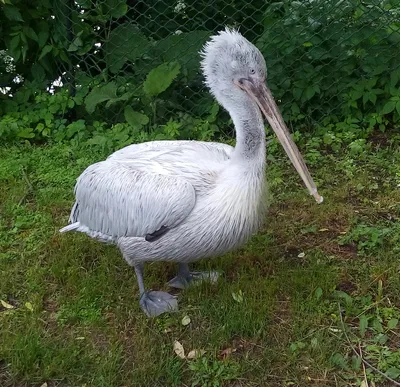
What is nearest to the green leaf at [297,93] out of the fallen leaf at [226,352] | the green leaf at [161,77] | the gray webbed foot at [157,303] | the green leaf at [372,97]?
the green leaf at [372,97]

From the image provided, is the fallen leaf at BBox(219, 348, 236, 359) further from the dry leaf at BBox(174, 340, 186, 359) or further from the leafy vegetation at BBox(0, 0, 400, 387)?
the dry leaf at BBox(174, 340, 186, 359)

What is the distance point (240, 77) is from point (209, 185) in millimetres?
481

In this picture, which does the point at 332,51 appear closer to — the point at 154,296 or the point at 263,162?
the point at 263,162

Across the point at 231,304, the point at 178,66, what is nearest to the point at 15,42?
the point at 178,66

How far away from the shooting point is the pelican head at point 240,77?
2.79m

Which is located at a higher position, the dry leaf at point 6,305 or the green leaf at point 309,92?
the dry leaf at point 6,305

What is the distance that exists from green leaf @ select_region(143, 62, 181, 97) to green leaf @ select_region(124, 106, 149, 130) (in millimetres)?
189

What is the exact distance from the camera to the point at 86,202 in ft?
10.2

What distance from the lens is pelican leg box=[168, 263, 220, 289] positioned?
324 cm

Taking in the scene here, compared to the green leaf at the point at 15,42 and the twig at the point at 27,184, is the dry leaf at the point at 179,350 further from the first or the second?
the green leaf at the point at 15,42

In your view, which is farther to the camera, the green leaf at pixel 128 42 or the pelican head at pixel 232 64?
the green leaf at pixel 128 42

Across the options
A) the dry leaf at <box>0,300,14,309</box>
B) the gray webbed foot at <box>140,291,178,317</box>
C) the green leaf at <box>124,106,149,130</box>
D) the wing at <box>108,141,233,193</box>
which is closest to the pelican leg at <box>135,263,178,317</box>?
the gray webbed foot at <box>140,291,178,317</box>

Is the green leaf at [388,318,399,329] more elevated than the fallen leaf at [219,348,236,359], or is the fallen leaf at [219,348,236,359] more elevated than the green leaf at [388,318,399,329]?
the fallen leaf at [219,348,236,359]

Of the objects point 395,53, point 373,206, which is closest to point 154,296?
point 373,206
